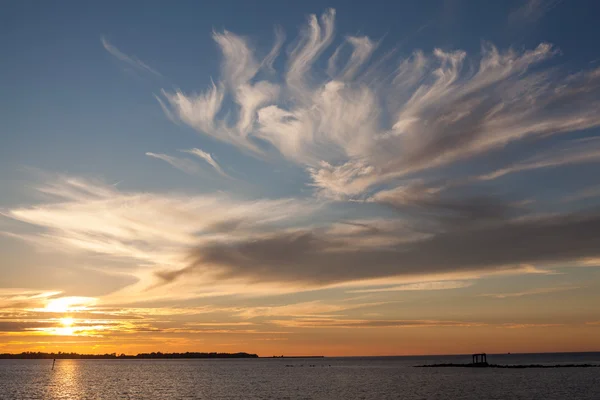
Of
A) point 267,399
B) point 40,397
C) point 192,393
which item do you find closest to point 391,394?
point 267,399

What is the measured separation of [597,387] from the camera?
113 meters

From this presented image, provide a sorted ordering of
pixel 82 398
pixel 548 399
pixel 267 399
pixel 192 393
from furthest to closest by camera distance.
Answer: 1. pixel 192 393
2. pixel 82 398
3. pixel 267 399
4. pixel 548 399

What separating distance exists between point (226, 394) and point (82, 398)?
91.0ft

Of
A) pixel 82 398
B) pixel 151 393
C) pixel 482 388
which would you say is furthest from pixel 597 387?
pixel 82 398

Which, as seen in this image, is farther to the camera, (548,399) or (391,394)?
(391,394)

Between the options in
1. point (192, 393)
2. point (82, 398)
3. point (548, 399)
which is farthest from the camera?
point (192, 393)

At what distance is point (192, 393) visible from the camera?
378 feet

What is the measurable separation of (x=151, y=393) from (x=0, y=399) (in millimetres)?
Result: 28139

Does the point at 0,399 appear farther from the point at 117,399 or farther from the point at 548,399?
the point at 548,399

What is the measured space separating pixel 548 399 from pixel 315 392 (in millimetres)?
44413

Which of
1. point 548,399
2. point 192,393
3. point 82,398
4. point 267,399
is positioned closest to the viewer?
point 548,399

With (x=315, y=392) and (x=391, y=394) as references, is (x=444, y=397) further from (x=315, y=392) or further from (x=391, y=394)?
(x=315, y=392)

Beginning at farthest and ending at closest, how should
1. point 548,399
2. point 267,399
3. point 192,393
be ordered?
point 192,393 → point 267,399 → point 548,399

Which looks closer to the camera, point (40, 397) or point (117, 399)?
point (117, 399)
